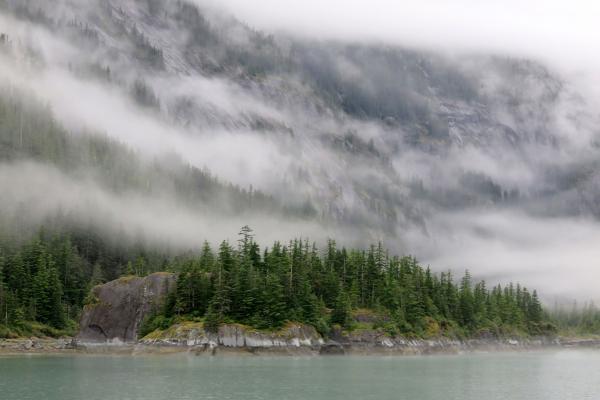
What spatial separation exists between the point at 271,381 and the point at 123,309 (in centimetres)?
8079

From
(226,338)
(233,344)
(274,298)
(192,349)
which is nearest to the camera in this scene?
(192,349)

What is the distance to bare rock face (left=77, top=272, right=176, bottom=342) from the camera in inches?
6471

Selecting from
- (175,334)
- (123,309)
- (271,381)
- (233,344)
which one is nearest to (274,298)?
(233,344)

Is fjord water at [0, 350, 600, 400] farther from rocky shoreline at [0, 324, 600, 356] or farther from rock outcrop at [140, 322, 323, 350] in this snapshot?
rocky shoreline at [0, 324, 600, 356]

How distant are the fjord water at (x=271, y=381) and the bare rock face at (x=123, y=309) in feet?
103

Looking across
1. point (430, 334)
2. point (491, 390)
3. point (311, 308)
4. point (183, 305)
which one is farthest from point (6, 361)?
point (430, 334)

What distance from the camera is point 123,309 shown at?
166 m

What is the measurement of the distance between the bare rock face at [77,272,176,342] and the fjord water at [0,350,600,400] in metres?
31.5

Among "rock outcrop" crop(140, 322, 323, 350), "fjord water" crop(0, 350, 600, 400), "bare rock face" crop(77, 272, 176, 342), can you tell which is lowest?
"fjord water" crop(0, 350, 600, 400)

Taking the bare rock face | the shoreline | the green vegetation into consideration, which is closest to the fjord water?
the shoreline

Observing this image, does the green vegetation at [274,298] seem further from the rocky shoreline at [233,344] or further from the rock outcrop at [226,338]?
the rocky shoreline at [233,344]

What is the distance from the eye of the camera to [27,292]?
195 meters

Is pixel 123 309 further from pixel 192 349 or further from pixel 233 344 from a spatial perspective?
pixel 233 344

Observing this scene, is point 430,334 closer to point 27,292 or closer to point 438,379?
point 438,379
